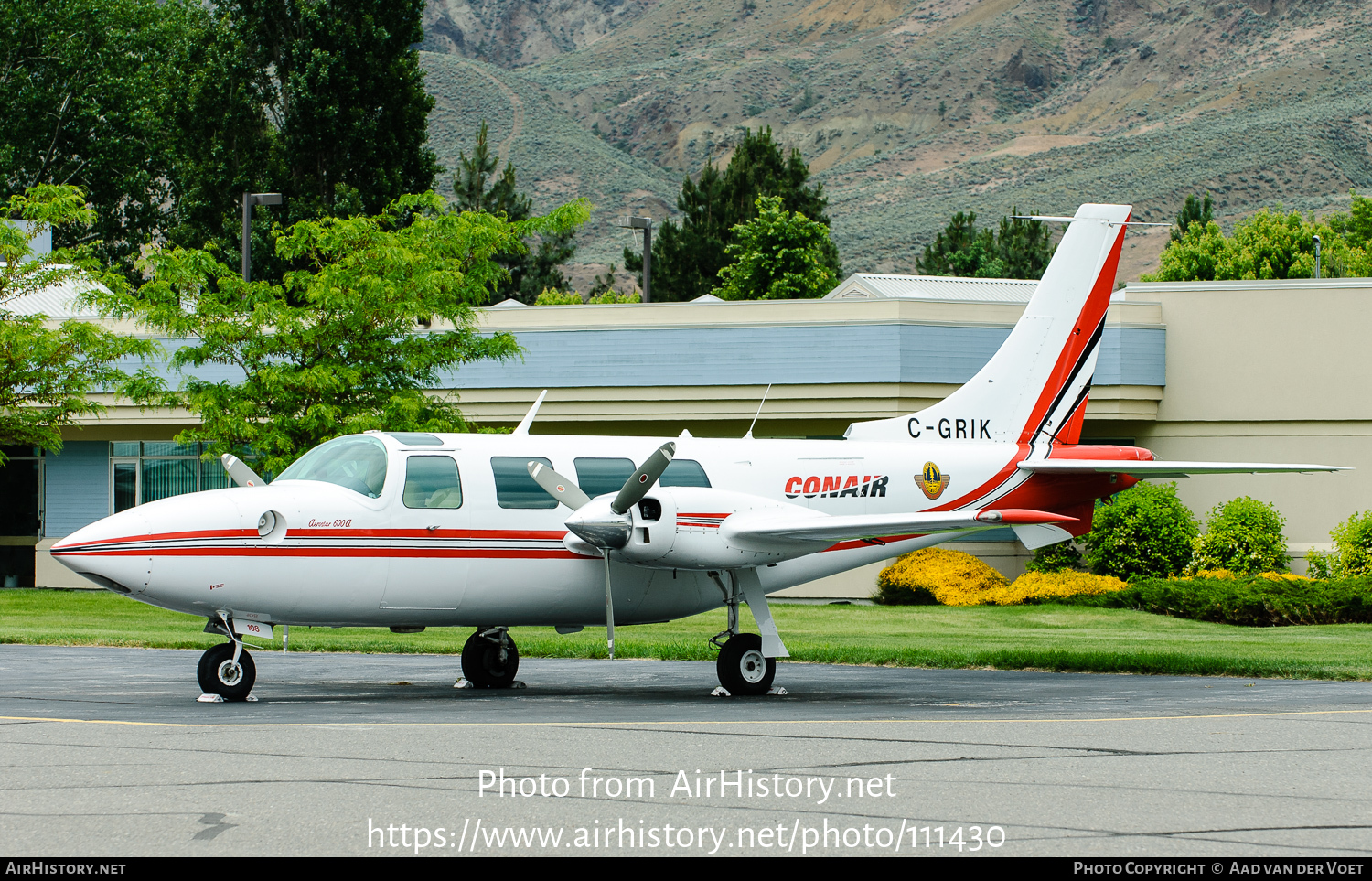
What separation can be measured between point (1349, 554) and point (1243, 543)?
6.87 feet

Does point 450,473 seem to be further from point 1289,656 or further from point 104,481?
point 104,481

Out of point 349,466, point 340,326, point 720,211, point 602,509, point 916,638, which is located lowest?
point 916,638

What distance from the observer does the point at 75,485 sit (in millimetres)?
38344

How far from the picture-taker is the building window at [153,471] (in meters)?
37.4

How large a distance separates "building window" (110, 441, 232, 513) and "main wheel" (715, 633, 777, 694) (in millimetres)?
23689

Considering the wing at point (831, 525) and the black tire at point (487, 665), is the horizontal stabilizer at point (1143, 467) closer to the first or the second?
the wing at point (831, 525)

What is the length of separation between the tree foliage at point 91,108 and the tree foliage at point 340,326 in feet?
157

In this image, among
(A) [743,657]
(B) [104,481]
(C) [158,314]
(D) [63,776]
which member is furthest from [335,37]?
(D) [63,776]

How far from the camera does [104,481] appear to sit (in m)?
38.1

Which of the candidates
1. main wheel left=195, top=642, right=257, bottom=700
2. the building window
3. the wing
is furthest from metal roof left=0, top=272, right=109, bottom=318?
the wing

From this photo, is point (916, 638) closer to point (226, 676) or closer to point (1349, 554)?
point (1349, 554)

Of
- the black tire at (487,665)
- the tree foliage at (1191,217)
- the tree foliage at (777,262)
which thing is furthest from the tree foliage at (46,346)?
the tree foliage at (1191,217)

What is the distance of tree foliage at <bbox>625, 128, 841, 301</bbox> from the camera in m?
70.0

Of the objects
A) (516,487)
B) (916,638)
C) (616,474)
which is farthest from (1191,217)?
(516,487)
